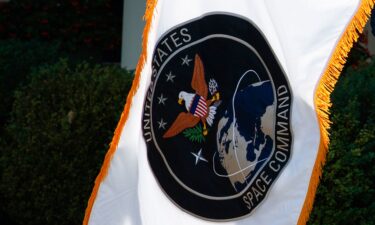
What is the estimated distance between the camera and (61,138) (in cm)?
596

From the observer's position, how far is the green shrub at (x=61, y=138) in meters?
5.96

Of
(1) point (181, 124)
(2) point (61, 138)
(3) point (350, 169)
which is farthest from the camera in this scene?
(2) point (61, 138)

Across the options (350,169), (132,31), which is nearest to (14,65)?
(132,31)

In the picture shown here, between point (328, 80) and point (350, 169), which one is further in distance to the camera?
point (350, 169)

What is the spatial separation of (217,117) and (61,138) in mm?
2591

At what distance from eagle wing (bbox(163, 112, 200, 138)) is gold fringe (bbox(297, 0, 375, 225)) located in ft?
2.05

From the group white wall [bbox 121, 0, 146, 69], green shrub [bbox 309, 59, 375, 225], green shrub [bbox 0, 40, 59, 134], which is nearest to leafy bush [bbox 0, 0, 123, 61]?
white wall [bbox 121, 0, 146, 69]

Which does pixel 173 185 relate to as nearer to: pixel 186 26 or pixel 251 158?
pixel 251 158

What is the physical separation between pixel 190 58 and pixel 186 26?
0.14 metres

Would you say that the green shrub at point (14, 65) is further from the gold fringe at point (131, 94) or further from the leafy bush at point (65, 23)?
the gold fringe at point (131, 94)

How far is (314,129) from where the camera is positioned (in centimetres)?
329

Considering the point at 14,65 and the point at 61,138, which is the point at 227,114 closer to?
the point at 61,138

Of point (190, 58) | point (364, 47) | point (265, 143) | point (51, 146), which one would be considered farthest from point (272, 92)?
point (364, 47)

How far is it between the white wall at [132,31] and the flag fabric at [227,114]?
4.50m
